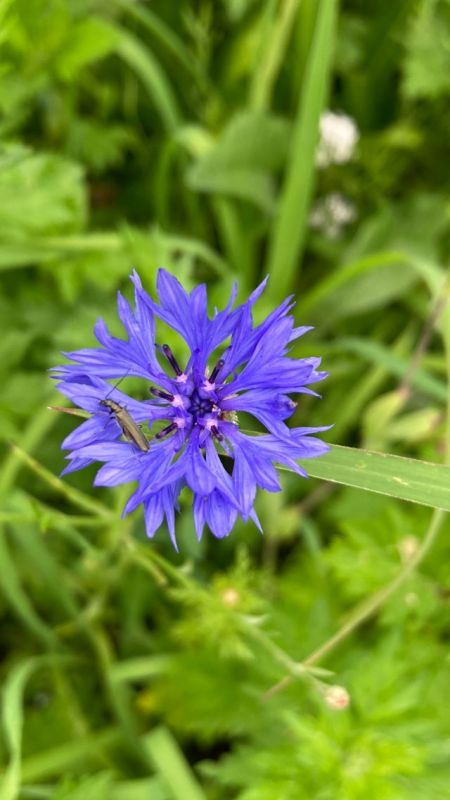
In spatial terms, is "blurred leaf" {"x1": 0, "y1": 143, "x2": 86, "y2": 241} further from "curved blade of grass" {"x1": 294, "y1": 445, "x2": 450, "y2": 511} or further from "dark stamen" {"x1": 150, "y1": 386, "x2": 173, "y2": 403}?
"curved blade of grass" {"x1": 294, "y1": 445, "x2": 450, "y2": 511}

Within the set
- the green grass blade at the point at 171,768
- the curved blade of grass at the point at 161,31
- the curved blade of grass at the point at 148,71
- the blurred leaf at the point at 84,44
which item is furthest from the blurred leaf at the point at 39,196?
the green grass blade at the point at 171,768

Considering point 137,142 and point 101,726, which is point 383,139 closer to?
point 137,142

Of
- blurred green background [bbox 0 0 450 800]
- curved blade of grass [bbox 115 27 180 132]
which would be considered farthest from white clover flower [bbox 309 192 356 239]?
curved blade of grass [bbox 115 27 180 132]

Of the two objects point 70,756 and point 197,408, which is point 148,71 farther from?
point 70,756

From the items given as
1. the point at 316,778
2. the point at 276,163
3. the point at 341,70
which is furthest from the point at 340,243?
the point at 316,778

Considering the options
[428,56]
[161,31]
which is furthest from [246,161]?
[428,56]
